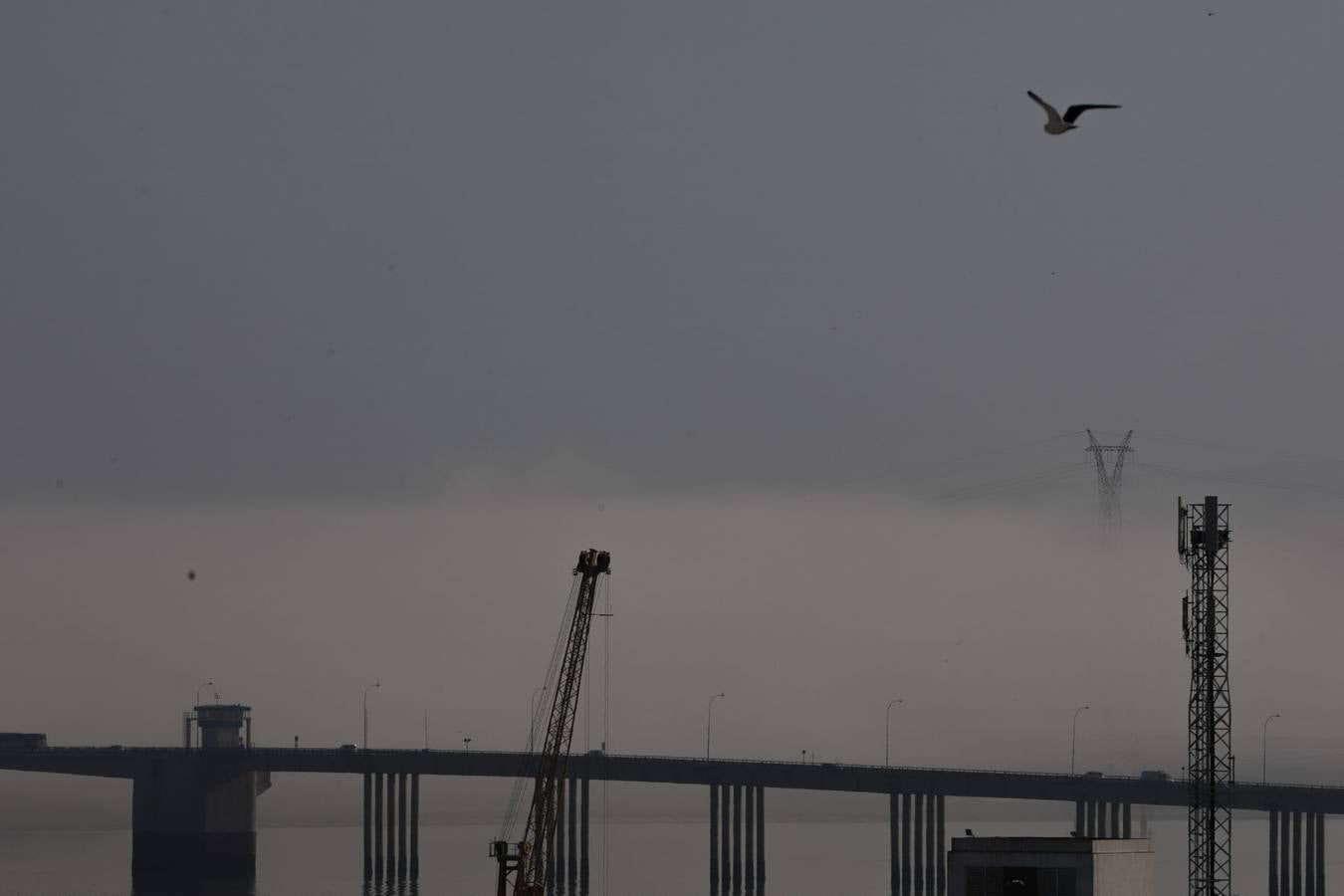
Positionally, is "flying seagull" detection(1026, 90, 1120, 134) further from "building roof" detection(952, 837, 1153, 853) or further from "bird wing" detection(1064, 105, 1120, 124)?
"building roof" detection(952, 837, 1153, 853)

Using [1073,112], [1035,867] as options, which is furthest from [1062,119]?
[1035,867]

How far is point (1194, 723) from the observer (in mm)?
158125

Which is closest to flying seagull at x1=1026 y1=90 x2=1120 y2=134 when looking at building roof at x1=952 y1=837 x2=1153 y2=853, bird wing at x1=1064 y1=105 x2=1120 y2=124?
bird wing at x1=1064 y1=105 x2=1120 y2=124

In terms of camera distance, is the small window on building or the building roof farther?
the small window on building

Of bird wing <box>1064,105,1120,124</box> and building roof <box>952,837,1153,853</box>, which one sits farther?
building roof <box>952,837,1153,853</box>

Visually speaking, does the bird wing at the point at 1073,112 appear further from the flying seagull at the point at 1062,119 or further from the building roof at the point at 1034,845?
the building roof at the point at 1034,845

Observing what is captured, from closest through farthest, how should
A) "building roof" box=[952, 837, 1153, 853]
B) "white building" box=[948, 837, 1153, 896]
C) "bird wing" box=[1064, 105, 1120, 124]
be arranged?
1. "bird wing" box=[1064, 105, 1120, 124]
2. "building roof" box=[952, 837, 1153, 853]
3. "white building" box=[948, 837, 1153, 896]

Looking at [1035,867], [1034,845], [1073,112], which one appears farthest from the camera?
[1034,845]

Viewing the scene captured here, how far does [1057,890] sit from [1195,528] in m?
29.8

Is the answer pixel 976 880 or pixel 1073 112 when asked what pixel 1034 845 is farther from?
pixel 1073 112

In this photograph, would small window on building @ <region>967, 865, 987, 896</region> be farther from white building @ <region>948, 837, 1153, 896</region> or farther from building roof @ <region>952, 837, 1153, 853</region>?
building roof @ <region>952, 837, 1153, 853</region>

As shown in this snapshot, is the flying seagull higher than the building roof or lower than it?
higher

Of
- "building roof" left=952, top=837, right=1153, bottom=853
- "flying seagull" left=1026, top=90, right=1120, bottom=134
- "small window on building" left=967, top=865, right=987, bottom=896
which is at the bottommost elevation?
"small window on building" left=967, top=865, right=987, bottom=896

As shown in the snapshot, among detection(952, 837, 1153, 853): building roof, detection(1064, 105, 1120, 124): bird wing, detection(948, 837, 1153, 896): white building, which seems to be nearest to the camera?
detection(1064, 105, 1120, 124): bird wing
